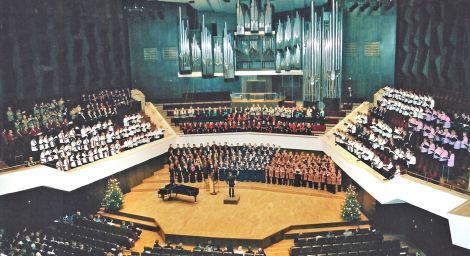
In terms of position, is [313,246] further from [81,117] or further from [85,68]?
[85,68]

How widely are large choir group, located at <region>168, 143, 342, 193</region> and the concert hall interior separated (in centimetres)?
7

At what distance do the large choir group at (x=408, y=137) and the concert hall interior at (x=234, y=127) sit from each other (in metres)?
0.06

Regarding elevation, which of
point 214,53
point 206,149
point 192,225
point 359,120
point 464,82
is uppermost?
point 214,53

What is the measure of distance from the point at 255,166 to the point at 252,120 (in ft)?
8.99

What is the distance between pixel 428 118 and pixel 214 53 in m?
10.2

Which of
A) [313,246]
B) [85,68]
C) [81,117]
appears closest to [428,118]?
[313,246]

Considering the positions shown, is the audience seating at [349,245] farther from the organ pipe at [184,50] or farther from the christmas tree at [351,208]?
the organ pipe at [184,50]

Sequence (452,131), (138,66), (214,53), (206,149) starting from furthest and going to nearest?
(138,66) < (214,53) < (206,149) < (452,131)

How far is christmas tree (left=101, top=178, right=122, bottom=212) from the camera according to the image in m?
15.4

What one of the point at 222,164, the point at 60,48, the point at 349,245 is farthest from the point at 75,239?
the point at 60,48

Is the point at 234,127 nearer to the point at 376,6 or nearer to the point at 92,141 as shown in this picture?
the point at 92,141

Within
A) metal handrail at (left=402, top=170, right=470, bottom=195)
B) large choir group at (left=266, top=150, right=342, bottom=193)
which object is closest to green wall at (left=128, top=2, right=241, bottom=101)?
large choir group at (left=266, top=150, right=342, bottom=193)

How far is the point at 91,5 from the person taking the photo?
1978 centimetres

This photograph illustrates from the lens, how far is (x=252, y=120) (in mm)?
19562
